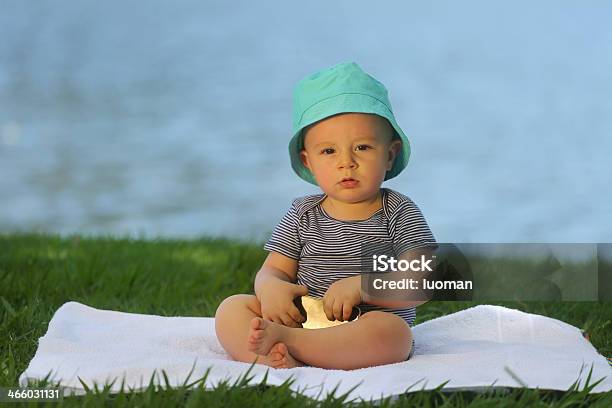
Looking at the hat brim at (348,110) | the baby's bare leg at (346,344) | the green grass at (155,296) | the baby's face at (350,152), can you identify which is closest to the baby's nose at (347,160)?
the baby's face at (350,152)

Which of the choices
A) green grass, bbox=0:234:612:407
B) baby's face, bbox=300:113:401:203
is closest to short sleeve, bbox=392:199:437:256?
baby's face, bbox=300:113:401:203

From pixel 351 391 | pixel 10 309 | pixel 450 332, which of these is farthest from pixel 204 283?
pixel 351 391

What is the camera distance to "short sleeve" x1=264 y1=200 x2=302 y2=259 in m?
2.43

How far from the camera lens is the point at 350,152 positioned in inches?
87.9

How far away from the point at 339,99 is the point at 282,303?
54 centimetres

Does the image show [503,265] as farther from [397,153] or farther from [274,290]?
[274,290]

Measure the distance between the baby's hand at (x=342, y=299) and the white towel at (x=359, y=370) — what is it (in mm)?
182

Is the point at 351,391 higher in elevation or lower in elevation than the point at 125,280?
lower

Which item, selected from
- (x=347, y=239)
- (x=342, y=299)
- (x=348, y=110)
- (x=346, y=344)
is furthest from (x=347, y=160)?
(x=346, y=344)

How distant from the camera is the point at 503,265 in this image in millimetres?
2541

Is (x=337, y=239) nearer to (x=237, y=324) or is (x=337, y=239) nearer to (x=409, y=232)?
(x=409, y=232)

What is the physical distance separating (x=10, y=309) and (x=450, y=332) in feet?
4.42

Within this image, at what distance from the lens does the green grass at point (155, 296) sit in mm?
1767

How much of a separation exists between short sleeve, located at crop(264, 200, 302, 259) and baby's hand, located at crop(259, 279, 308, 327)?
0.60ft
